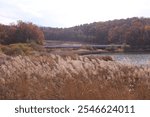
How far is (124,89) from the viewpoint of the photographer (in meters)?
6.88

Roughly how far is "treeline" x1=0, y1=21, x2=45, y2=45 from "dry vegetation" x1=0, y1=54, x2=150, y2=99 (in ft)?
243

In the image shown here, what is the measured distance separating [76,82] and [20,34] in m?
79.8

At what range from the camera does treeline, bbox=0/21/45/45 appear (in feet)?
278

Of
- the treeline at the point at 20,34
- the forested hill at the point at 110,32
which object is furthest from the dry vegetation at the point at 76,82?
the forested hill at the point at 110,32

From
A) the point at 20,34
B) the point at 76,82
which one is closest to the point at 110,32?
the point at 20,34

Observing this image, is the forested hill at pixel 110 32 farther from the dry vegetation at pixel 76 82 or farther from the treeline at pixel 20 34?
the dry vegetation at pixel 76 82

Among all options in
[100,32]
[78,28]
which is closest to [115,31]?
[100,32]

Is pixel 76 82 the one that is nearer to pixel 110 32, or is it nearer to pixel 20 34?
pixel 20 34

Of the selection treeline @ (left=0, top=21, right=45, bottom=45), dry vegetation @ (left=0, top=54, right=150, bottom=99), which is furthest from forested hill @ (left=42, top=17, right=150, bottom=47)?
dry vegetation @ (left=0, top=54, right=150, bottom=99)

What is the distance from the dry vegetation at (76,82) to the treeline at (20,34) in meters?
74.1

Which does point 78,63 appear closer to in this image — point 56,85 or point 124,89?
point 56,85

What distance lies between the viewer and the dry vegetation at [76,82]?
656 centimetres

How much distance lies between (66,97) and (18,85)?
1.47 m

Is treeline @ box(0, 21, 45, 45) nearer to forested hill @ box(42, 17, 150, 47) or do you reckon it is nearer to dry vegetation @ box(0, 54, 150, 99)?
forested hill @ box(42, 17, 150, 47)
